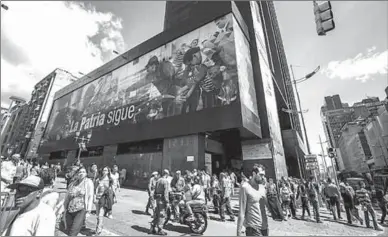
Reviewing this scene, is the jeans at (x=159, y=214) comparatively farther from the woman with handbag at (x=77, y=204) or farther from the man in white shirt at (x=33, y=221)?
the man in white shirt at (x=33, y=221)

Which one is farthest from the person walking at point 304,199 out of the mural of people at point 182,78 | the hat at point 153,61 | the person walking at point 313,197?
the hat at point 153,61

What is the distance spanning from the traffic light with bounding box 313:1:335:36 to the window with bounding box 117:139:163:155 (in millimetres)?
17503

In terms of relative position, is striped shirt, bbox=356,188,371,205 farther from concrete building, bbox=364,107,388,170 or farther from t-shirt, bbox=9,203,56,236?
concrete building, bbox=364,107,388,170

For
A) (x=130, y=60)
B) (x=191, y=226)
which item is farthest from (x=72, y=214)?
(x=130, y=60)

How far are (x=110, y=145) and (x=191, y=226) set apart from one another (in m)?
21.4

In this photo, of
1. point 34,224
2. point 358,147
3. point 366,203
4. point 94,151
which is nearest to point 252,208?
point 34,224

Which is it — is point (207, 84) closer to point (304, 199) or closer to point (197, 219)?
point (304, 199)

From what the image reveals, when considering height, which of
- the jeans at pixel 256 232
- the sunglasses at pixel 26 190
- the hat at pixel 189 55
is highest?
the hat at pixel 189 55

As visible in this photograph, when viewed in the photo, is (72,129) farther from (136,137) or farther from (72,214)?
(72,214)

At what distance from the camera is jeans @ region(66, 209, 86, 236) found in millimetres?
4504

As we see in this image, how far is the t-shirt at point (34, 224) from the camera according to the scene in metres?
1.94

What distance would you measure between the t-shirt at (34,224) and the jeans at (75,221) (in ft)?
10.2

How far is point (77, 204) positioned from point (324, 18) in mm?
8403

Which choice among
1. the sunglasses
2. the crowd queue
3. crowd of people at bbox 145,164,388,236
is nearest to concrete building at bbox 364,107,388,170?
crowd of people at bbox 145,164,388,236
